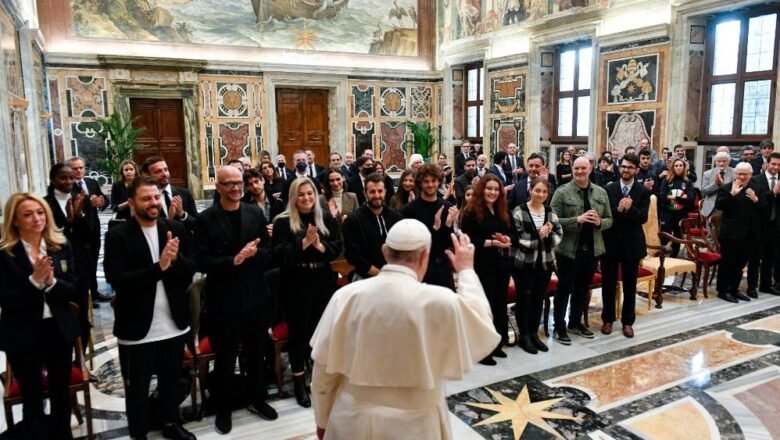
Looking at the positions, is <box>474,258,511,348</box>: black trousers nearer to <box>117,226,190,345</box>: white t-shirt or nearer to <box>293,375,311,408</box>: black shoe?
<box>293,375,311,408</box>: black shoe

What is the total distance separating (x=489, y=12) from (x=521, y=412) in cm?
1283

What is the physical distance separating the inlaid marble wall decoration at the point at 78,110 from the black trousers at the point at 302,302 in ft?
37.4

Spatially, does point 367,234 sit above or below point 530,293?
above

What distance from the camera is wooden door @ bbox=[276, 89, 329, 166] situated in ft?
52.6

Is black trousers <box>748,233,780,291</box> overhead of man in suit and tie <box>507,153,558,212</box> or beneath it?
beneath

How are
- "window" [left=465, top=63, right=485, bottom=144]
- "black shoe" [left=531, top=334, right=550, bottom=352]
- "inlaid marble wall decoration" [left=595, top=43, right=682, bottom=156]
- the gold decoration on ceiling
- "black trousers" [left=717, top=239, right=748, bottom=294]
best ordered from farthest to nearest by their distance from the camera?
"window" [left=465, top=63, right=485, bottom=144] < "inlaid marble wall decoration" [left=595, top=43, right=682, bottom=156] < "black trousers" [left=717, top=239, right=748, bottom=294] < "black shoe" [left=531, top=334, right=550, bottom=352] < the gold decoration on ceiling

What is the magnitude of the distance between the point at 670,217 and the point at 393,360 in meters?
7.80

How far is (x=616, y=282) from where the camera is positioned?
18.8 ft

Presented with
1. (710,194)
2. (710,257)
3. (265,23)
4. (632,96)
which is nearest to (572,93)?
(632,96)

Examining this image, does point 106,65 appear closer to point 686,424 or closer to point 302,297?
point 302,297

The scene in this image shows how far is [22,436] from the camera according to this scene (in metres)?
3.53

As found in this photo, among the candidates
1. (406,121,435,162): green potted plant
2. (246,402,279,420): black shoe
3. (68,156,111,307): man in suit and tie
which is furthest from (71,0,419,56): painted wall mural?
(246,402,279,420): black shoe

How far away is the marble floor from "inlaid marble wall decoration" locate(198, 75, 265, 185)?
973 centimetres

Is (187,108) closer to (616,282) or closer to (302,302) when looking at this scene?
(302,302)
